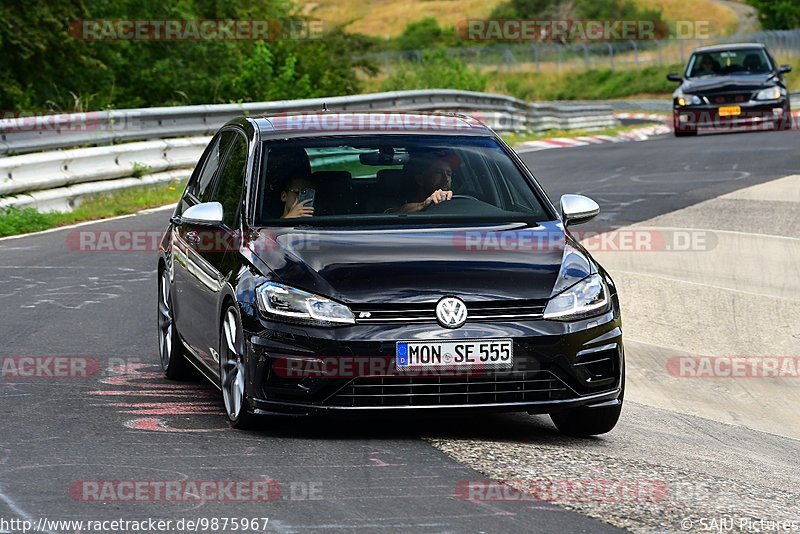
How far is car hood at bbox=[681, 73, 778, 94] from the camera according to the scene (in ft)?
99.2

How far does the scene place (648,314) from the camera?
38.5 feet

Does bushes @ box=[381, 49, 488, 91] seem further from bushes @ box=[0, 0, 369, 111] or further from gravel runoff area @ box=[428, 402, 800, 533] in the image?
gravel runoff area @ box=[428, 402, 800, 533]

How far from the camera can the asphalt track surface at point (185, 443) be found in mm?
5629

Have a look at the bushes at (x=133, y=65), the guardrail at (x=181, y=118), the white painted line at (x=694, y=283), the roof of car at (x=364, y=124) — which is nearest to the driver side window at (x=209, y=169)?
the roof of car at (x=364, y=124)

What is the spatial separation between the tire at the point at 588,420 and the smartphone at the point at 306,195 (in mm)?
1654

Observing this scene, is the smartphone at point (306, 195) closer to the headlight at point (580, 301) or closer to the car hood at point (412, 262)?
the car hood at point (412, 262)

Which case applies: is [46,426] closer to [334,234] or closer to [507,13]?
[334,234]

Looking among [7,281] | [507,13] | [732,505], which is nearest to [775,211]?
[7,281]

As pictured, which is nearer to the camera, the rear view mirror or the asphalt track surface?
the asphalt track surface

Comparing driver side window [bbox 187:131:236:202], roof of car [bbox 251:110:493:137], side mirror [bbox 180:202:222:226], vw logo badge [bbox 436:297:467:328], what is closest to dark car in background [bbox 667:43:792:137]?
driver side window [bbox 187:131:236:202]

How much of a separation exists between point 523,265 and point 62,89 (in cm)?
2399

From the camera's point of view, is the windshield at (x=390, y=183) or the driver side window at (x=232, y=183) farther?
the driver side window at (x=232, y=183)

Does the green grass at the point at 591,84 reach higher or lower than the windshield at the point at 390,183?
lower

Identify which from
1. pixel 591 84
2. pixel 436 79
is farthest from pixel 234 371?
pixel 591 84
